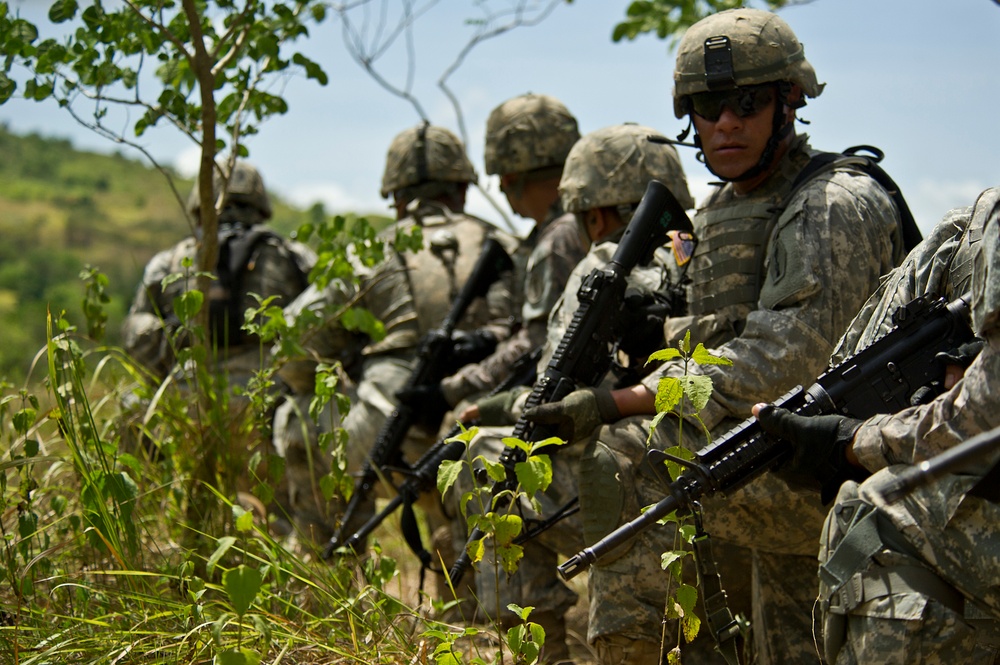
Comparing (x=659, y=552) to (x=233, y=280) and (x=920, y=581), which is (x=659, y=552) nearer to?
(x=920, y=581)

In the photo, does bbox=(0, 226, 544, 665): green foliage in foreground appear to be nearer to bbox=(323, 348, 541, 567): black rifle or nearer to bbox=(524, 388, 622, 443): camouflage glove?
bbox=(323, 348, 541, 567): black rifle

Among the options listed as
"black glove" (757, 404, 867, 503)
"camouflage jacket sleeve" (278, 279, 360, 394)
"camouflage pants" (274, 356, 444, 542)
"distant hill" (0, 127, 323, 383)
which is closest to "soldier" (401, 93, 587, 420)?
"camouflage pants" (274, 356, 444, 542)

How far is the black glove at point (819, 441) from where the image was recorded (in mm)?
2773

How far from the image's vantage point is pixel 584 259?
461 centimetres

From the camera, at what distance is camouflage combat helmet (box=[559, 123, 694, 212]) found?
467 centimetres

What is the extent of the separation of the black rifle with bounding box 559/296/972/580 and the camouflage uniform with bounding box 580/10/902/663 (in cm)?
48

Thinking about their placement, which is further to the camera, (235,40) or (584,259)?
(235,40)

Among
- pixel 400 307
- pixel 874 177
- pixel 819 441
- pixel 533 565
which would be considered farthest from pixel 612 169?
pixel 819 441

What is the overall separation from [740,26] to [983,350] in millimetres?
1810

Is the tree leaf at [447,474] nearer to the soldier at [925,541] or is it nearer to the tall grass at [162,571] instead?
the tall grass at [162,571]

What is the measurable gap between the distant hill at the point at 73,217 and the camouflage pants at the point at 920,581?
39815mm

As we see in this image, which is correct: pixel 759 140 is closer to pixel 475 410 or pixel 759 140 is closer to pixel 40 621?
pixel 475 410

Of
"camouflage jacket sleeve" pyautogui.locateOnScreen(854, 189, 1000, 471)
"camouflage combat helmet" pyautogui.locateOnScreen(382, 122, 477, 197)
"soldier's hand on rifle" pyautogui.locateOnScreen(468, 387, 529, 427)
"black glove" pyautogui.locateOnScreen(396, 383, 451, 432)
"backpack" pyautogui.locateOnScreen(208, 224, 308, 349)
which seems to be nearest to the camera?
"camouflage jacket sleeve" pyautogui.locateOnScreen(854, 189, 1000, 471)

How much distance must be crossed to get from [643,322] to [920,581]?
6.11 ft
